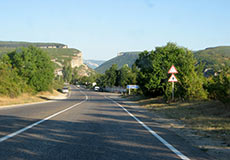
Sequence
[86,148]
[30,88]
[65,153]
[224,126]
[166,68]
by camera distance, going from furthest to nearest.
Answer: [30,88] < [166,68] < [224,126] < [86,148] < [65,153]

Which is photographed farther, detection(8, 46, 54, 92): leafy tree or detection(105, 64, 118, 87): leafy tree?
detection(105, 64, 118, 87): leafy tree

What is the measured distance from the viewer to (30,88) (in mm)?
51656

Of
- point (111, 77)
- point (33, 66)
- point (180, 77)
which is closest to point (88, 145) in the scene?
point (180, 77)

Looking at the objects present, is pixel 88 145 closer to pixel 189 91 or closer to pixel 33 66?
pixel 189 91

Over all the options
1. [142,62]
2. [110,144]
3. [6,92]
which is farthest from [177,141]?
[6,92]

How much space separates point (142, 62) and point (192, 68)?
957 centimetres

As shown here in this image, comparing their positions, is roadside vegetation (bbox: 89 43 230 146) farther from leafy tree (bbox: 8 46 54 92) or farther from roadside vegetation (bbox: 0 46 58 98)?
leafy tree (bbox: 8 46 54 92)

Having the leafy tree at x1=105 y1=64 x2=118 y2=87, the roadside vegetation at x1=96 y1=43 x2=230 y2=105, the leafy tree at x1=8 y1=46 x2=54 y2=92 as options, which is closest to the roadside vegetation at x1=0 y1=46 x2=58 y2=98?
the leafy tree at x1=8 y1=46 x2=54 y2=92

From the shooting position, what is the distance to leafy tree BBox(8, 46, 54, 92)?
5188 centimetres

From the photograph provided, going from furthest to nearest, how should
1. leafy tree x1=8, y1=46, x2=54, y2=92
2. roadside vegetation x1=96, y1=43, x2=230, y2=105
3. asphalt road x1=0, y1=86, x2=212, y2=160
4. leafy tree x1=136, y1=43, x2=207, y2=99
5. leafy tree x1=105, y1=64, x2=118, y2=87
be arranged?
1. leafy tree x1=105, y1=64, x2=118, y2=87
2. leafy tree x1=8, y1=46, x2=54, y2=92
3. leafy tree x1=136, y1=43, x2=207, y2=99
4. roadside vegetation x1=96, y1=43, x2=230, y2=105
5. asphalt road x1=0, y1=86, x2=212, y2=160

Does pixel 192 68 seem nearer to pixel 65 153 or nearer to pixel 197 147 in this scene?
pixel 197 147

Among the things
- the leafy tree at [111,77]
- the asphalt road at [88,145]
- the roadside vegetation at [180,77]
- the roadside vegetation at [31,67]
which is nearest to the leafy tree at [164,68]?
the roadside vegetation at [180,77]

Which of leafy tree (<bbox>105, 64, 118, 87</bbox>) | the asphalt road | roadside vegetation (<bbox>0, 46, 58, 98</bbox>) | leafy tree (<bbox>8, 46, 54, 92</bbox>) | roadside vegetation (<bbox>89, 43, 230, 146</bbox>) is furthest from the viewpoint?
leafy tree (<bbox>105, 64, 118, 87</bbox>)

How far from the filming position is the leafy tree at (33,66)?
51875 mm
